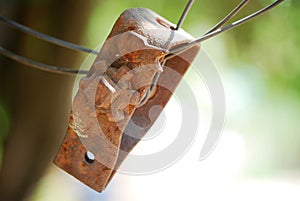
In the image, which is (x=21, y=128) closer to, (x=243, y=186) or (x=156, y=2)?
(x=156, y=2)

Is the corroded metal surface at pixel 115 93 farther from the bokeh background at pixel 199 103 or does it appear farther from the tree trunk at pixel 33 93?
the tree trunk at pixel 33 93

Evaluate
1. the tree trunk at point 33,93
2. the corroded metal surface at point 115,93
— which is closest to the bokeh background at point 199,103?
the tree trunk at point 33,93

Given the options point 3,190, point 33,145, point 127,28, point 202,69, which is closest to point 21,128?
point 33,145

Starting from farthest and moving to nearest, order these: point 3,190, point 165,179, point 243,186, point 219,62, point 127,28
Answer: point 219,62 → point 243,186 → point 165,179 → point 3,190 → point 127,28

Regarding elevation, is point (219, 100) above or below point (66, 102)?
above

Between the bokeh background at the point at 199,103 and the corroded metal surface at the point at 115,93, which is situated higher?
the corroded metal surface at the point at 115,93

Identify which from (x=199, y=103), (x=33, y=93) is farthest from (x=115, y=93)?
(x=199, y=103)

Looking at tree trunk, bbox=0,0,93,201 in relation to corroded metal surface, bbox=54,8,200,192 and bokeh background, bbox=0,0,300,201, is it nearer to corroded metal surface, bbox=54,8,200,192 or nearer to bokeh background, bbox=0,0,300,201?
bokeh background, bbox=0,0,300,201
